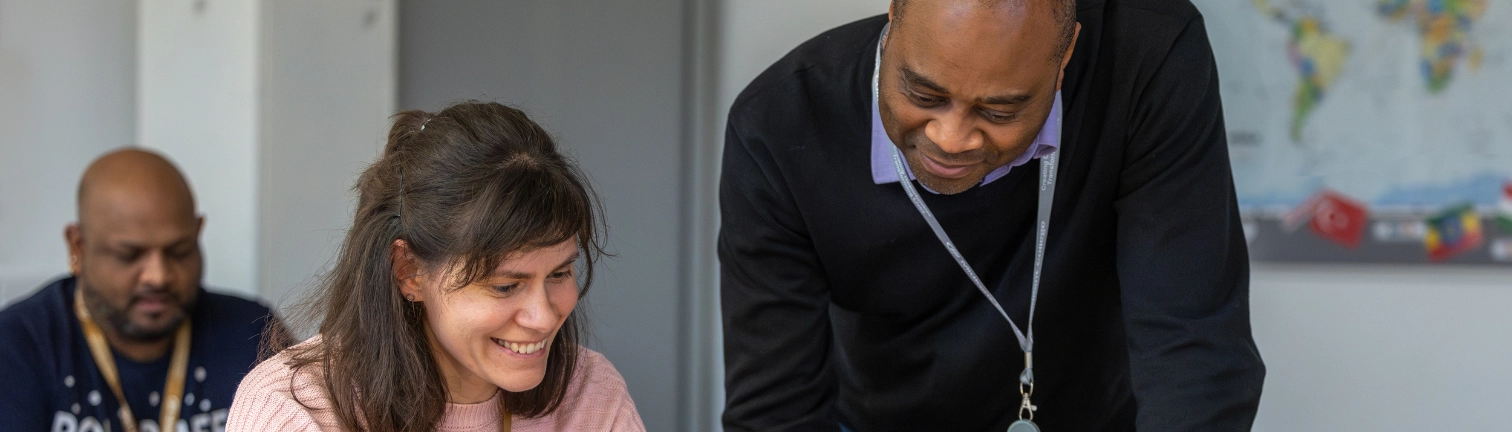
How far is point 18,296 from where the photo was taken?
127 inches

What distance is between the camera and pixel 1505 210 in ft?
8.31

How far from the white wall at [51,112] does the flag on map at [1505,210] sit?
330 cm

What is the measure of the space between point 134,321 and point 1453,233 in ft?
8.93

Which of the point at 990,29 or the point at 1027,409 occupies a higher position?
the point at 990,29

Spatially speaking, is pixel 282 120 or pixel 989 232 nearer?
pixel 989 232

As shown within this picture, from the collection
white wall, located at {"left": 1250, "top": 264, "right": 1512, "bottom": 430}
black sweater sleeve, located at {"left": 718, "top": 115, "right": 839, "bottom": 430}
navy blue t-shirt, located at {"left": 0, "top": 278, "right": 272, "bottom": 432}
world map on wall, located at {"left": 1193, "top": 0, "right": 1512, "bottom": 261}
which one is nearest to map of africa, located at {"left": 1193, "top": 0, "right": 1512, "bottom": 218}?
world map on wall, located at {"left": 1193, "top": 0, "right": 1512, "bottom": 261}

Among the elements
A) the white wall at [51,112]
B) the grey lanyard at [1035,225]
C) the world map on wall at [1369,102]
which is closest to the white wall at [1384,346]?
the world map on wall at [1369,102]

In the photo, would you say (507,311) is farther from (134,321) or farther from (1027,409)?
(134,321)

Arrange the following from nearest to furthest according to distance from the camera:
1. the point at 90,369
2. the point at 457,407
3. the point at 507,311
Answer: the point at 507,311 → the point at 457,407 → the point at 90,369

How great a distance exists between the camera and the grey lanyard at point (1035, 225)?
157 centimetres

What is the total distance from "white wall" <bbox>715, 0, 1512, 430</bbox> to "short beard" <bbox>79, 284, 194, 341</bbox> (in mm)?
2316

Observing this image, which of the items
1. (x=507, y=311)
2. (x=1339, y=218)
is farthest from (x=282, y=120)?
(x=1339, y=218)

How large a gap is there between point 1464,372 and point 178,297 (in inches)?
106

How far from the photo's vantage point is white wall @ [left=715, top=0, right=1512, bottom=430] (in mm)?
2582
